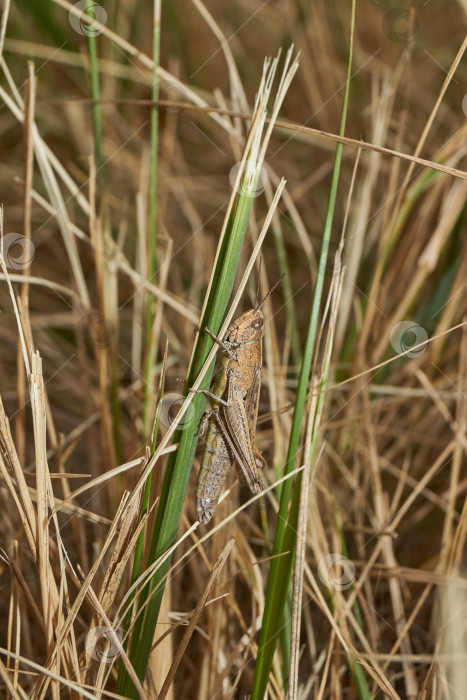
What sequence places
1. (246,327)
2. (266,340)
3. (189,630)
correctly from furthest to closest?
(266,340), (246,327), (189,630)

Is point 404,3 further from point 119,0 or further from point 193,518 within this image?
point 193,518

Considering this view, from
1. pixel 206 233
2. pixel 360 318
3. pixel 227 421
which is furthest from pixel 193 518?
pixel 206 233

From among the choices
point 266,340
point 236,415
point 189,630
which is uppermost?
point 266,340

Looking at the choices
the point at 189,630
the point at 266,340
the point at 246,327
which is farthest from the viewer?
the point at 266,340

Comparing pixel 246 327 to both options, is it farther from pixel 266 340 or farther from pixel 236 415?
pixel 266 340

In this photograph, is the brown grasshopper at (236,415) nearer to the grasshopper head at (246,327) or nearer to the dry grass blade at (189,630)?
the grasshopper head at (246,327)

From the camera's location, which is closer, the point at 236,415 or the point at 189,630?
the point at 189,630

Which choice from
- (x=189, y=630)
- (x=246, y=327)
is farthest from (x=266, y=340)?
(x=189, y=630)
